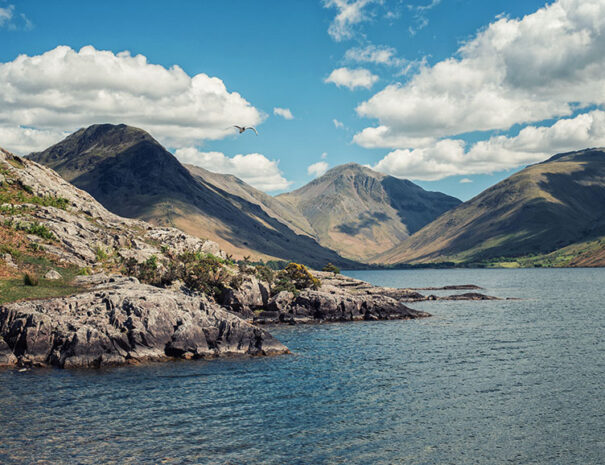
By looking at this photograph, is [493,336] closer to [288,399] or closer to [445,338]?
[445,338]

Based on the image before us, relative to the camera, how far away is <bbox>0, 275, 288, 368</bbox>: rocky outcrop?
5356 cm

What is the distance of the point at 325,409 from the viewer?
42219 mm

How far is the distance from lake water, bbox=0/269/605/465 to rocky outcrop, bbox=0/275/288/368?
10.2 feet

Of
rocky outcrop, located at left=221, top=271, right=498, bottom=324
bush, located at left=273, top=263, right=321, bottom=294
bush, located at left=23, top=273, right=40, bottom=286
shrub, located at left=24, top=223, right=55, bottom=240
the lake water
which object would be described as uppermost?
shrub, located at left=24, top=223, right=55, bottom=240

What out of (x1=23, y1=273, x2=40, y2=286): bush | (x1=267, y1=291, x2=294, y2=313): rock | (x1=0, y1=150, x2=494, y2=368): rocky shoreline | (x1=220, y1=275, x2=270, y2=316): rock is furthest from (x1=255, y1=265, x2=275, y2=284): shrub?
(x1=23, y1=273, x2=40, y2=286): bush

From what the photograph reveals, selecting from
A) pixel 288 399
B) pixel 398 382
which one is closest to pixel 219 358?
pixel 288 399

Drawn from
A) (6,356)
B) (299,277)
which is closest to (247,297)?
(299,277)

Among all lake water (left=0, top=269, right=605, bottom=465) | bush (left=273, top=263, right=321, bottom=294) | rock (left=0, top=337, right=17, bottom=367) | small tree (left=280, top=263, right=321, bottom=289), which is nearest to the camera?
lake water (left=0, top=269, right=605, bottom=465)

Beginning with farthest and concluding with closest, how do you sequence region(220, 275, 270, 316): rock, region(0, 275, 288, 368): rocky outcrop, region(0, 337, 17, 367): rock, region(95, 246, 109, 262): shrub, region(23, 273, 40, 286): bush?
region(220, 275, 270, 316): rock → region(95, 246, 109, 262): shrub → region(23, 273, 40, 286): bush → region(0, 275, 288, 368): rocky outcrop → region(0, 337, 17, 367): rock

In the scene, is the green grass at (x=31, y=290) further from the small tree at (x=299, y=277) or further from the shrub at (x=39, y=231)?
the small tree at (x=299, y=277)

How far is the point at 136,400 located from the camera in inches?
1682

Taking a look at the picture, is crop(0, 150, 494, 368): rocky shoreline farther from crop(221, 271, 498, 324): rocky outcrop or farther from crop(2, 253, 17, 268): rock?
crop(2, 253, 17, 268): rock

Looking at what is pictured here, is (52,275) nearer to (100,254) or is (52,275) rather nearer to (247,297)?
(100,254)

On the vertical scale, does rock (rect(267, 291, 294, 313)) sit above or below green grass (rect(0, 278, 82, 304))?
below
